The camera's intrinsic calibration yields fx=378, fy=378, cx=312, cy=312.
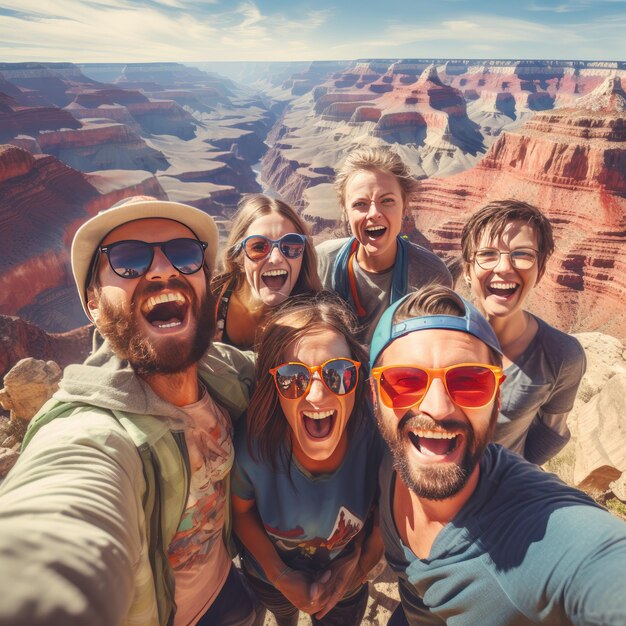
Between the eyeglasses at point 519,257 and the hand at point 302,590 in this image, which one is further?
the eyeglasses at point 519,257

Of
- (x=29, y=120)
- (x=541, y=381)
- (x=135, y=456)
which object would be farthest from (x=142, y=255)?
(x=29, y=120)

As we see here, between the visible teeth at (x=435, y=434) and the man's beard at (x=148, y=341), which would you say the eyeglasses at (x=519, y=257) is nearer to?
the visible teeth at (x=435, y=434)

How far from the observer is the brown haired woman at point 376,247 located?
4164 mm

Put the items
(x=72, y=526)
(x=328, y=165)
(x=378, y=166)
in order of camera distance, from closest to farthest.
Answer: (x=72, y=526) < (x=378, y=166) < (x=328, y=165)

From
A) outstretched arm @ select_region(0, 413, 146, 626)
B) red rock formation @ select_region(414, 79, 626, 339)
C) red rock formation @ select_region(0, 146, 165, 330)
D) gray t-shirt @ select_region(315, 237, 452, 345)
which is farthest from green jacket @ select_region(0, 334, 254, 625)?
red rock formation @ select_region(0, 146, 165, 330)

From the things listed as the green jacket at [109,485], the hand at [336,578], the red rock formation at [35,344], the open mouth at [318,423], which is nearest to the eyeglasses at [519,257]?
the open mouth at [318,423]

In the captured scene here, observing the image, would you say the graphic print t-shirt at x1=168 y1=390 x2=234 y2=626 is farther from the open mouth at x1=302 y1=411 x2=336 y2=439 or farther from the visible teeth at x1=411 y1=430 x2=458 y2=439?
the visible teeth at x1=411 y1=430 x2=458 y2=439

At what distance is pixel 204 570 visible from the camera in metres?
2.71

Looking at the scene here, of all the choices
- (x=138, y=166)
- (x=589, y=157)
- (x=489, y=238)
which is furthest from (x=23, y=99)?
(x=489, y=238)

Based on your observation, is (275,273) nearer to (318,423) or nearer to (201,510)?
(318,423)

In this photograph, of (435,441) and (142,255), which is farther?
(142,255)

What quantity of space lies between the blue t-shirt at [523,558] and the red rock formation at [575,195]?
2087 centimetres

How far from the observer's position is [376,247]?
4176 mm

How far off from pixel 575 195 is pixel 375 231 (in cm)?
3487
